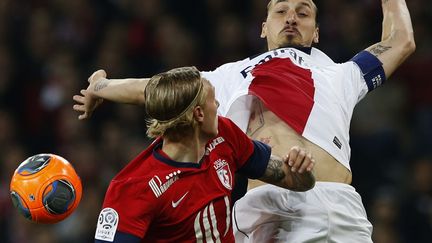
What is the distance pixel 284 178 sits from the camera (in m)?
3.99

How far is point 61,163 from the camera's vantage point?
4383mm

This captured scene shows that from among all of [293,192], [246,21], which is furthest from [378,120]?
[293,192]

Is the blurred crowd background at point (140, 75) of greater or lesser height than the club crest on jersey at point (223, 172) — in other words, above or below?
below

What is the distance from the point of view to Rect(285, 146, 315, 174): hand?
3.84 meters

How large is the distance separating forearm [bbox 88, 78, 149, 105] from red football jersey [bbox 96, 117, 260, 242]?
2.68 feet

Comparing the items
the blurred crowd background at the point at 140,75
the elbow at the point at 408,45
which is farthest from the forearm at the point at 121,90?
the blurred crowd background at the point at 140,75

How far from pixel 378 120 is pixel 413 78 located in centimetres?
59

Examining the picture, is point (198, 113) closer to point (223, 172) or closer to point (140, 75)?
point (223, 172)

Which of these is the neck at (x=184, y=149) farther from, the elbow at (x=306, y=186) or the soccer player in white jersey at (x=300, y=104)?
the soccer player in white jersey at (x=300, y=104)

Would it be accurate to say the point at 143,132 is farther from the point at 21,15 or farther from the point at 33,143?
the point at 21,15

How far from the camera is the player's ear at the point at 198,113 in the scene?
3748 millimetres

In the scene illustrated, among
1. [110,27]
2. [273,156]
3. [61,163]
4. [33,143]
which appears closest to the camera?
→ [273,156]

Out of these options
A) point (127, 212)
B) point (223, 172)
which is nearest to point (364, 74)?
point (223, 172)

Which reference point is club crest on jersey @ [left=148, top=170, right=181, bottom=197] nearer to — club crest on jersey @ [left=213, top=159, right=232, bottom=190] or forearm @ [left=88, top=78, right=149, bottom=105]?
club crest on jersey @ [left=213, top=159, right=232, bottom=190]
